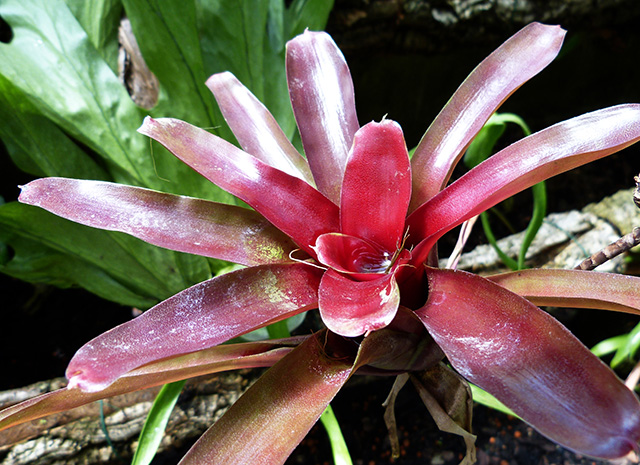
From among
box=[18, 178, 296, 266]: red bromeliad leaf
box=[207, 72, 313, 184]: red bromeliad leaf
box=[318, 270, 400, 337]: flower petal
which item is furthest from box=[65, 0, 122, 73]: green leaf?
box=[318, 270, 400, 337]: flower petal

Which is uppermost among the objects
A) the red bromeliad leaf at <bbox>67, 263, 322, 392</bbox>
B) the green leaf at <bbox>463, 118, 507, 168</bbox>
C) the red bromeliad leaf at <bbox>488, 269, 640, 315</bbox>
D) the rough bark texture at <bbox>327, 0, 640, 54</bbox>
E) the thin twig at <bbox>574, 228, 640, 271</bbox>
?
the rough bark texture at <bbox>327, 0, 640, 54</bbox>

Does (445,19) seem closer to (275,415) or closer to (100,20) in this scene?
(100,20)

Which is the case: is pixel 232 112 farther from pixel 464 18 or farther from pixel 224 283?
pixel 464 18

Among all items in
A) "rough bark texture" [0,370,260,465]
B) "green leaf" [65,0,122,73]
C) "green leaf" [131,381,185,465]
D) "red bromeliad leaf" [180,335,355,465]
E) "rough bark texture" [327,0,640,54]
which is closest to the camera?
"red bromeliad leaf" [180,335,355,465]

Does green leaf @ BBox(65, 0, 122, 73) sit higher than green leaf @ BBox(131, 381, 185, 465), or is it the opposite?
green leaf @ BBox(65, 0, 122, 73)

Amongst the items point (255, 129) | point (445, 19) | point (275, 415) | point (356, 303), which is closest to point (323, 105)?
point (255, 129)

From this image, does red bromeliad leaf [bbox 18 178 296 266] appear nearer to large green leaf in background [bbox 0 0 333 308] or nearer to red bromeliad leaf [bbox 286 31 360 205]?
red bromeliad leaf [bbox 286 31 360 205]
